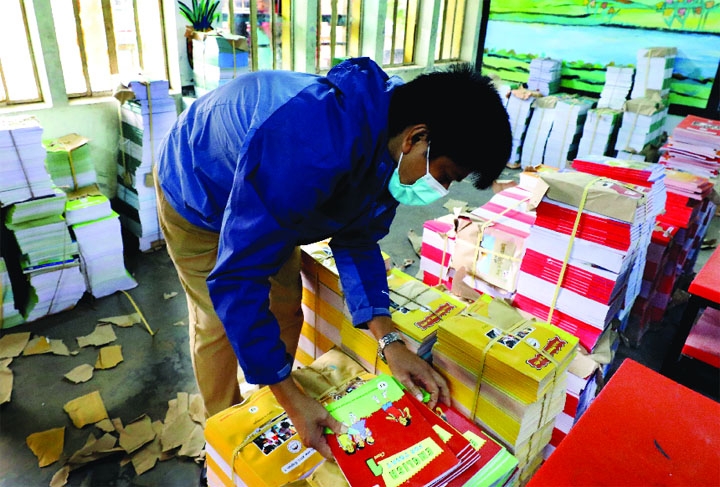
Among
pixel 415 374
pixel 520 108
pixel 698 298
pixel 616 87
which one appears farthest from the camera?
pixel 520 108

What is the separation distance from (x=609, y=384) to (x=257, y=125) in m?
0.92

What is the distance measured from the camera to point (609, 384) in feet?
3.20

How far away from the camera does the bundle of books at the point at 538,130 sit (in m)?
5.84

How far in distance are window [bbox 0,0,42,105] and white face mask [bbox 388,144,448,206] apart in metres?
3.38

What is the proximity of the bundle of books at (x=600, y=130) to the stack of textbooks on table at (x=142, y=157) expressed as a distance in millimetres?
4501

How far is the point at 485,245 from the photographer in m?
2.42

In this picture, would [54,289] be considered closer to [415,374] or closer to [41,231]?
[41,231]

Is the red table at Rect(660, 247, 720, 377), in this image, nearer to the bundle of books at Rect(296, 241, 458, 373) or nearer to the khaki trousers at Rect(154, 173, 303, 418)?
the bundle of books at Rect(296, 241, 458, 373)

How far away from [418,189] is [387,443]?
595 mm

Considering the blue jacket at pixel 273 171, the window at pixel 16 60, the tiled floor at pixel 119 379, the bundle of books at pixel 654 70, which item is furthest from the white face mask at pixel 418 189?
the bundle of books at pixel 654 70

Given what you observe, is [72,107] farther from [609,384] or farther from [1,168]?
[609,384]

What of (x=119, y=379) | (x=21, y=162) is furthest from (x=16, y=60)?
(x=119, y=379)

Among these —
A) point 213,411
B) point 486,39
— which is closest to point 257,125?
point 213,411

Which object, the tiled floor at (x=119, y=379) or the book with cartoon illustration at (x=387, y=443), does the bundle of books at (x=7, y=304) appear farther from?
the book with cartoon illustration at (x=387, y=443)
